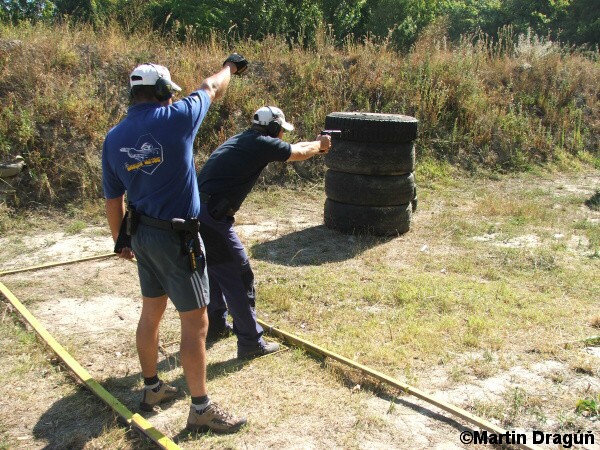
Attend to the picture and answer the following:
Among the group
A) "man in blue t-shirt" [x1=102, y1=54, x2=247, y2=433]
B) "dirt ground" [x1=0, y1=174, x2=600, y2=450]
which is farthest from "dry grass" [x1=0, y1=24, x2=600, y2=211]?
"man in blue t-shirt" [x1=102, y1=54, x2=247, y2=433]

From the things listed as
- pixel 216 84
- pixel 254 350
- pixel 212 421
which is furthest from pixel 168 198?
pixel 254 350

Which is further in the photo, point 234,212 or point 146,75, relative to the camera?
point 234,212

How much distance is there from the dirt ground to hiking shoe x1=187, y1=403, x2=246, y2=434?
53mm

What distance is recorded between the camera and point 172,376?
15.3ft

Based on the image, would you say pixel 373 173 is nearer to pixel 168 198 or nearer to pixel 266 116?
pixel 266 116

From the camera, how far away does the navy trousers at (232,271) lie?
4758 mm

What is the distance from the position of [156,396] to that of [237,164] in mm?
1798

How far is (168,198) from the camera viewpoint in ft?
12.0

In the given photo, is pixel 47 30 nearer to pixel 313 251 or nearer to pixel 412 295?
pixel 313 251

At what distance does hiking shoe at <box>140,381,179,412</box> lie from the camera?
4.14 metres

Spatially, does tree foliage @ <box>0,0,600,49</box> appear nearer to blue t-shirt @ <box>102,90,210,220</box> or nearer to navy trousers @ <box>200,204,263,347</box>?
navy trousers @ <box>200,204,263,347</box>

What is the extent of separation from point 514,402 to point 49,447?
9.51ft

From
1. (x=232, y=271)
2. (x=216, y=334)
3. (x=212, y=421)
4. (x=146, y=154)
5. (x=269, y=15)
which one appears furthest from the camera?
(x=269, y=15)

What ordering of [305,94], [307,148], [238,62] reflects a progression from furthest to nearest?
[305,94]
[307,148]
[238,62]
